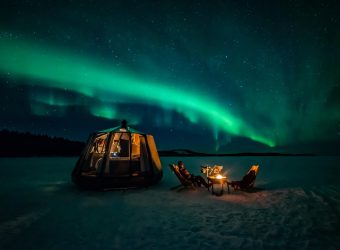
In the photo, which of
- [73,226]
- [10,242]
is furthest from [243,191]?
[10,242]

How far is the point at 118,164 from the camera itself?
1088 centimetres

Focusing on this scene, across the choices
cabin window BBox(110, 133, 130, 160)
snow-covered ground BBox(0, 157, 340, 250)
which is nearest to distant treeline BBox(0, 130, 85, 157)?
cabin window BBox(110, 133, 130, 160)

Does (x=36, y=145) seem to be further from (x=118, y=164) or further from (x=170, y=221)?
(x=170, y=221)

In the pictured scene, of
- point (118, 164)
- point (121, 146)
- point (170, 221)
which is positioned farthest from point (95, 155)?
point (170, 221)

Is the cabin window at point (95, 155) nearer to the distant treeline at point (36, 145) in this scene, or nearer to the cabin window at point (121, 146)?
the cabin window at point (121, 146)

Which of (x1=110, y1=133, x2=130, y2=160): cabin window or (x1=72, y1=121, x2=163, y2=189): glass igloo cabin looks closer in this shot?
(x1=72, y1=121, x2=163, y2=189): glass igloo cabin

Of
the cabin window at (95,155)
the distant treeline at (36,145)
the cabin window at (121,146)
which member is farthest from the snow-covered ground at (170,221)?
the distant treeline at (36,145)

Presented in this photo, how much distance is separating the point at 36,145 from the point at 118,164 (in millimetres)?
99185

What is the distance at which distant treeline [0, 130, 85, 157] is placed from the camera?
90.2 metres

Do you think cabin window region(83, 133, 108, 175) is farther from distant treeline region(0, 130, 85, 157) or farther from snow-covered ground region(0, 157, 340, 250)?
distant treeline region(0, 130, 85, 157)

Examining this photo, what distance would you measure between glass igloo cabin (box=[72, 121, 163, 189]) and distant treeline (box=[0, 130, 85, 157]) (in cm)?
8743

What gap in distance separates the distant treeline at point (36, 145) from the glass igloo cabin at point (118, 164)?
8743cm

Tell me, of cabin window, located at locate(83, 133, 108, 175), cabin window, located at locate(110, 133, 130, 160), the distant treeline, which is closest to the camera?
cabin window, located at locate(83, 133, 108, 175)

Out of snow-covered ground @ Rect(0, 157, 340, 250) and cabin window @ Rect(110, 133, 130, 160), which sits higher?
cabin window @ Rect(110, 133, 130, 160)
